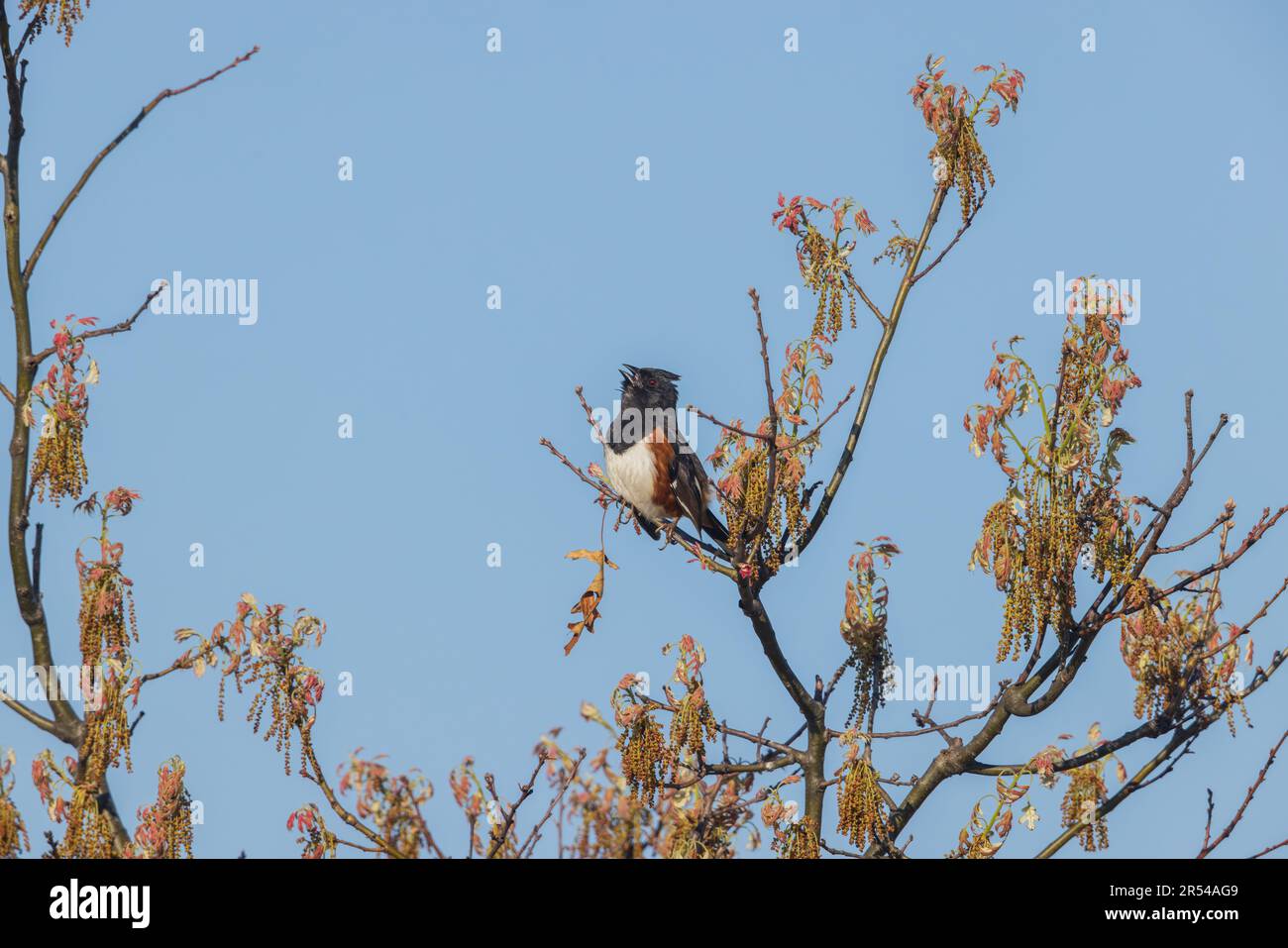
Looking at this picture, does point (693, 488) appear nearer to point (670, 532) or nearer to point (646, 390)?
point (646, 390)

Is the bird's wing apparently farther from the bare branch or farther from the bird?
the bare branch

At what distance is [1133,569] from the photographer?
6.31 meters

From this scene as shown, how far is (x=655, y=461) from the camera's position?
31.9 feet

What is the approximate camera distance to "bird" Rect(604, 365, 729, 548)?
9633 mm

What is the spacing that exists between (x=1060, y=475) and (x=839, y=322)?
95 cm

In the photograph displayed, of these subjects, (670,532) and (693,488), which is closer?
(670,532)

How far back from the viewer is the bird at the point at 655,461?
963cm

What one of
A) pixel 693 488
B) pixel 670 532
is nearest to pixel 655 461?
pixel 693 488

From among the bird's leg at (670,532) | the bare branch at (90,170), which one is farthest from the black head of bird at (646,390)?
the bare branch at (90,170)

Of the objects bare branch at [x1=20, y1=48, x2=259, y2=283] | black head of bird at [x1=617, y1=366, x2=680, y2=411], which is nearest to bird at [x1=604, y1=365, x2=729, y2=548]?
black head of bird at [x1=617, y1=366, x2=680, y2=411]
